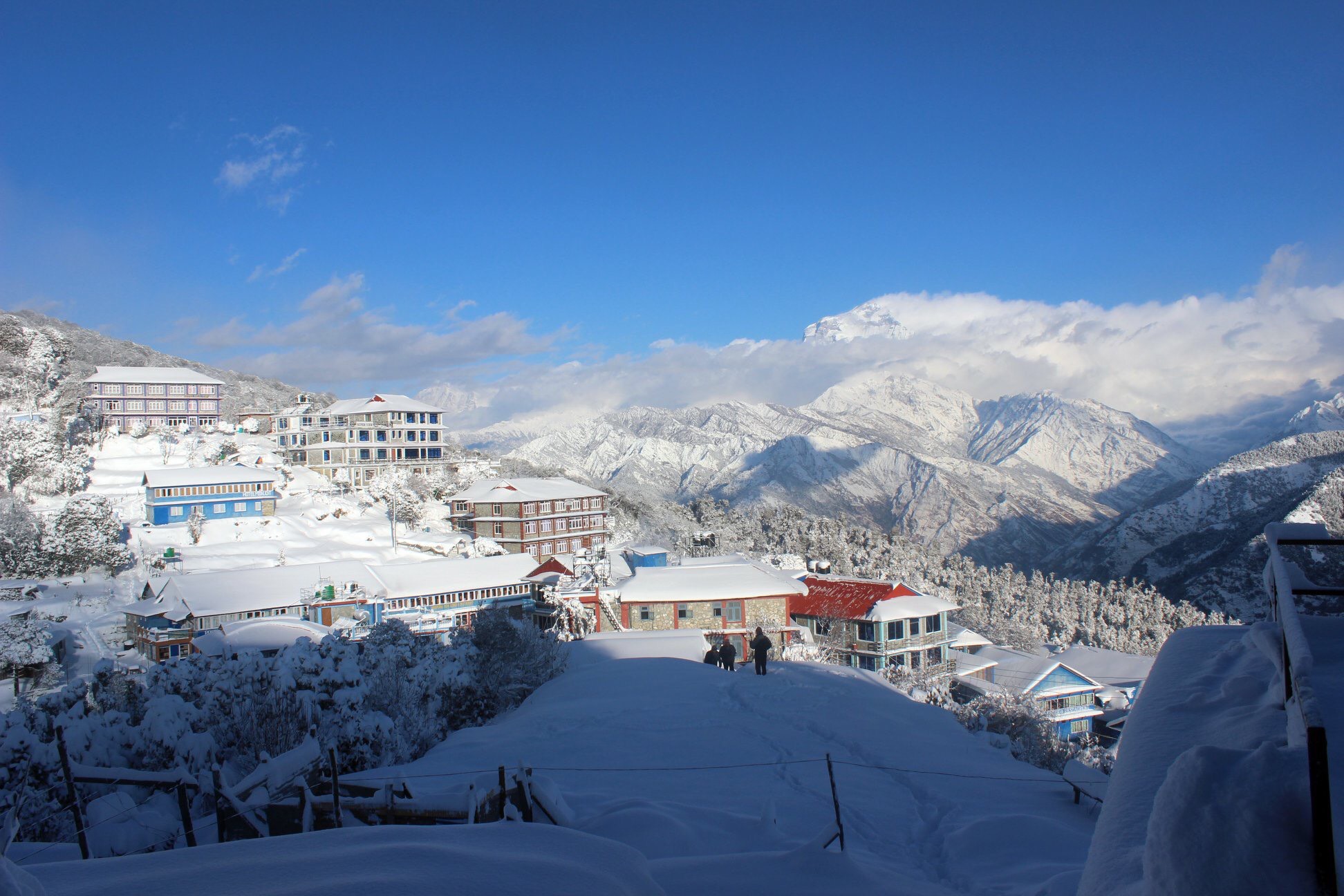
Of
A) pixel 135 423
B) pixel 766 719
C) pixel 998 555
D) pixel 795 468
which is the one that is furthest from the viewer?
pixel 795 468

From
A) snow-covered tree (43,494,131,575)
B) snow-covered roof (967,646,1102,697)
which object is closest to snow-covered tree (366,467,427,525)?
snow-covered tree (43,494,131,575)

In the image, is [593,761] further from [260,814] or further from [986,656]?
[986,656]

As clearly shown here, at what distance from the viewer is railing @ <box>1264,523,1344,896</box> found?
152 cm

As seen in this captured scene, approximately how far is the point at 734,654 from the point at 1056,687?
23.6 meters

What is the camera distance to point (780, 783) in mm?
10219

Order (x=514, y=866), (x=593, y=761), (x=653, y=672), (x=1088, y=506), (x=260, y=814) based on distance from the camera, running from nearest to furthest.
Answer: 1. (x=514, y=866)
2. (x=260, y=814)
3. (x=593, y=761)
4. (x=653, y=672)
5. (x=1088, y=506)

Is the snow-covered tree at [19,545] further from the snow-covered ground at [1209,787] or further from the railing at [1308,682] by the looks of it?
the railing at [1308,682]

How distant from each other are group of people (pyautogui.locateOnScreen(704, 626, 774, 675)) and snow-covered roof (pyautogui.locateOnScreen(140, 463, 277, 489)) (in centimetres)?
3574

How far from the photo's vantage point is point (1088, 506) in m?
190

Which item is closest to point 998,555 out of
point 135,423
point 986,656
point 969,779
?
point 986,656

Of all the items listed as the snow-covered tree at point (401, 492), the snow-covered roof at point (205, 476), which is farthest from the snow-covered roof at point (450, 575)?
the snow-covered roof at point (205, 476)

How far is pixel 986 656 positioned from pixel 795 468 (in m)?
131

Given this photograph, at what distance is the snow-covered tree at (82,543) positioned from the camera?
35562 mm

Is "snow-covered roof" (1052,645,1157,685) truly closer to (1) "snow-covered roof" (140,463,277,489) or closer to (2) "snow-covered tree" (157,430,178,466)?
(1) "snow-covered roof" (140,463,277,489)
